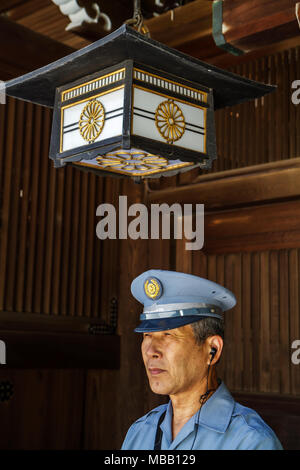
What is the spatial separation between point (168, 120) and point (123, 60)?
31 centimetres

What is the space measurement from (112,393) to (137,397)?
0.26 metres

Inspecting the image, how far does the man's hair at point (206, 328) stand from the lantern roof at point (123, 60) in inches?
42.1

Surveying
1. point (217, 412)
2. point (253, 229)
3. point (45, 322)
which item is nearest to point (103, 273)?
point (45, 322)

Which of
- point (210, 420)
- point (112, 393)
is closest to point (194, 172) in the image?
point (112, 393)

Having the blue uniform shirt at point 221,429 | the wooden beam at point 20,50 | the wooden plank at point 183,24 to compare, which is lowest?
the blue uniform shirt at point 221,429

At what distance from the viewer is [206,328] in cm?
235

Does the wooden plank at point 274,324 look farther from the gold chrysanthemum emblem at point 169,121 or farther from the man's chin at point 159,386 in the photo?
the man's chin at point 159,386

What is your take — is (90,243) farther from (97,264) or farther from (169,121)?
(169,121)

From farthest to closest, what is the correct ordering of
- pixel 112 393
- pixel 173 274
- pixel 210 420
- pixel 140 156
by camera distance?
pixel 112 393 < pixel 140 156 < pixel 173 274 < pixel 210 420

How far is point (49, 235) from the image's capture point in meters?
4.74

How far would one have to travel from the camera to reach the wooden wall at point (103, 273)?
13.8 ft

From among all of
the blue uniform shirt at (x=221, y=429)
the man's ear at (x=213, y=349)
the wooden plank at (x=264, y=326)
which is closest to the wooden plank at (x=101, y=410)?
the wooden plank at (x=264, y=326)

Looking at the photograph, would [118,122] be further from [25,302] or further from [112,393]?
[112,393]

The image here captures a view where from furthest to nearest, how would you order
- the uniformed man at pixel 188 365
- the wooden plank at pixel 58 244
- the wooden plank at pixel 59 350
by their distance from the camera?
the wooden plank at pixel 58 244, the wooden plank at pixel 59 350, the uniformed man at pixel 188 365
